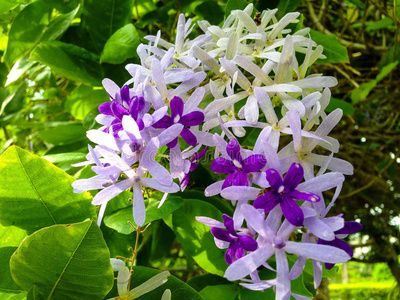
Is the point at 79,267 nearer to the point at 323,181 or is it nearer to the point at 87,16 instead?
the point at 323,181

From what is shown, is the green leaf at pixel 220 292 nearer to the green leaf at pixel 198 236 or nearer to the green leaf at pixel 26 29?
the green leaf at pixel 198 236

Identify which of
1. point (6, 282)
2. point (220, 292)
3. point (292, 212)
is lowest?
point (220, 292)

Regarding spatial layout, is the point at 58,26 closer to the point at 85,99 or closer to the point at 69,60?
the point at 69,60

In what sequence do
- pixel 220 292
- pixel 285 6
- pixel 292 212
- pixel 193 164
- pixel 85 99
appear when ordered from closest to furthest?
pixel 292 212, pixel 193 164, pixel 220 292, pixel 285 6, pixel 85 99

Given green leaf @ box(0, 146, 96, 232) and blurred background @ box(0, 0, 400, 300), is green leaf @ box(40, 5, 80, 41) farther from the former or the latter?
green leaf @ box(0, 146, 96, 232)

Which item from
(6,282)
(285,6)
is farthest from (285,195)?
(285,6)

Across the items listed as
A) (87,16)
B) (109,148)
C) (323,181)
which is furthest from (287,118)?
(87,16)
